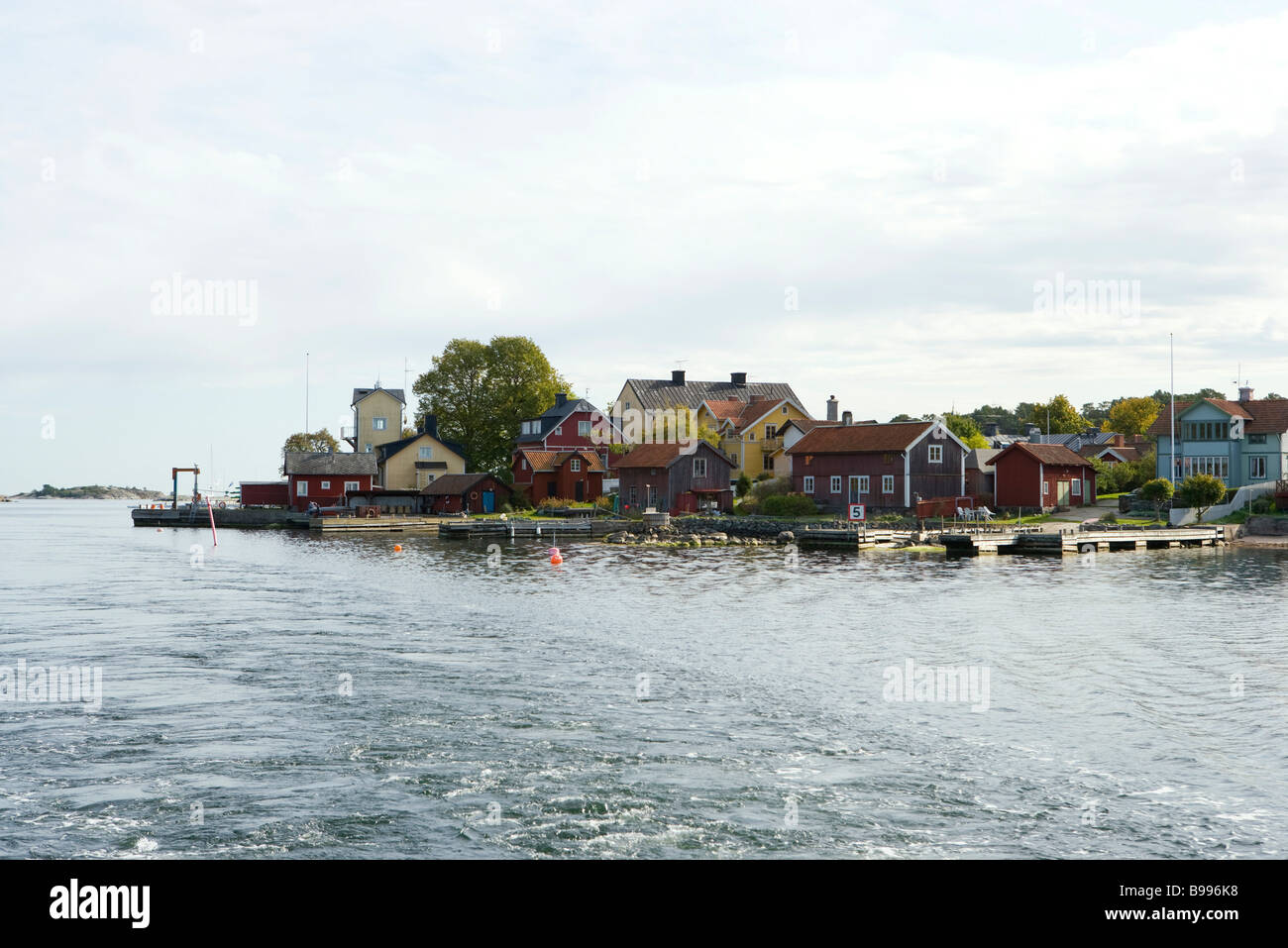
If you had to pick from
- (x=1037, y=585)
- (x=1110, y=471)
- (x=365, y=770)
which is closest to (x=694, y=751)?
(x=365, y=770)

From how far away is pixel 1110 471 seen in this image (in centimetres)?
8681

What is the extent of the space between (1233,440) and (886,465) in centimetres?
2458

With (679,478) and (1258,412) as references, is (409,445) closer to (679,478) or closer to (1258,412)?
(679,478)

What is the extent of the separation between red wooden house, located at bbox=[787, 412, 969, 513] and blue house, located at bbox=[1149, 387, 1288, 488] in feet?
52.3

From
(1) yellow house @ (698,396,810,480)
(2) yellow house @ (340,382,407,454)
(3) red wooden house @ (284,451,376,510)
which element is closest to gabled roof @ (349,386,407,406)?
(2) yellow house @ (340,382,407,454)

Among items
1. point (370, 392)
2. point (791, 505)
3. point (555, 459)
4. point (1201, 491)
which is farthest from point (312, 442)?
point (1201, 491)

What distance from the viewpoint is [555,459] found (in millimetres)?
92875

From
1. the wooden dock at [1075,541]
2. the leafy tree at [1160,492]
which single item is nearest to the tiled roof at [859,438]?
the wooden dock at [1075,541]

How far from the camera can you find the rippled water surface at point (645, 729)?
13.0 m

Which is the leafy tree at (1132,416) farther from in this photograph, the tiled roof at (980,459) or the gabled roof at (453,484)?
the gabled roof at (453,484)

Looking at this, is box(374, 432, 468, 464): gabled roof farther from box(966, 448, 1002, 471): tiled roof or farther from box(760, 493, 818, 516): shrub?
box(966, 448, 1002, 471): tiled roof

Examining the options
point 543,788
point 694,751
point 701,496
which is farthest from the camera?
point 701,496
